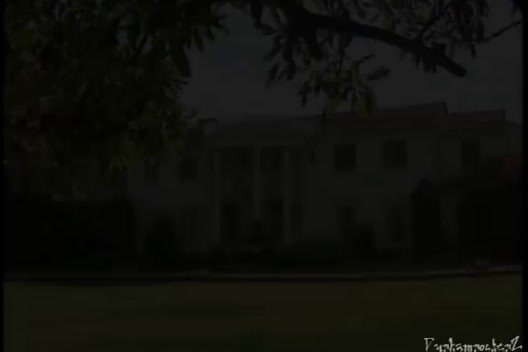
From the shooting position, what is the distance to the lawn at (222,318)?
2.40 m

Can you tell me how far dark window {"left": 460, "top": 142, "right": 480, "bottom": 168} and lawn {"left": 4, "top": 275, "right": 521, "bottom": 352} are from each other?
49 cm

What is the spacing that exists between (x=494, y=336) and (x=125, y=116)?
59.6 inches

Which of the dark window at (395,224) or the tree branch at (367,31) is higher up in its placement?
the tree branch at (367,31)

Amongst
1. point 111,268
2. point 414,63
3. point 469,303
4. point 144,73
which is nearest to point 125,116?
point 144,73

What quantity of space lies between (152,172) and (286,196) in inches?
18.7

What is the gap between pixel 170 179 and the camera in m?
2.47

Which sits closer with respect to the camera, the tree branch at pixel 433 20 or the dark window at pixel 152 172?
the dark window at pixel 152 172

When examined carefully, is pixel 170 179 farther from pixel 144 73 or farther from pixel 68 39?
pixel 68 39

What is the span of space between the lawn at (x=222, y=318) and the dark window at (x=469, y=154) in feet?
1.60

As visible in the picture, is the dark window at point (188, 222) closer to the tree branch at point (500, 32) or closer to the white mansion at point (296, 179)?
the white mansion at point (296, 179)

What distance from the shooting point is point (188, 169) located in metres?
2.47

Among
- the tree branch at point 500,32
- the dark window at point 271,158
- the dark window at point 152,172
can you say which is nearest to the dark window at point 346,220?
the dark window at point 271,158

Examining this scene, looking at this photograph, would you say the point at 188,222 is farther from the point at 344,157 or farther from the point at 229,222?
the point at 344,157

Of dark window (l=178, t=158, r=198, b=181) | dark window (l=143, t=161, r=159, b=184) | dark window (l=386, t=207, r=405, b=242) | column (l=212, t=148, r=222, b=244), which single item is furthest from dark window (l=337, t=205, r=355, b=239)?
dark window (l=143, t=161, r=159, b=184)
